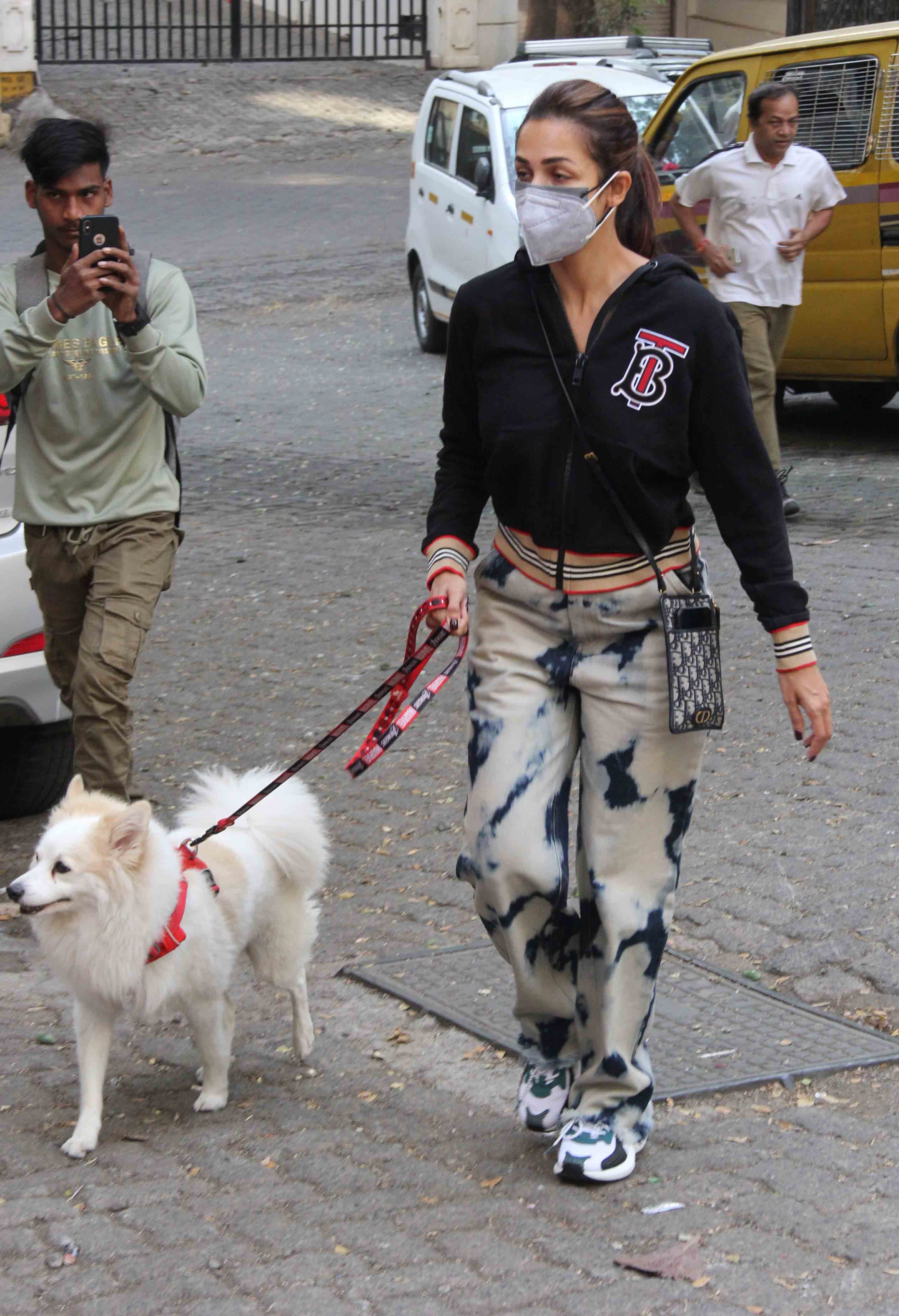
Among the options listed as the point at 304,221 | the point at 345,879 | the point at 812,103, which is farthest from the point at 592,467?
the point at 304,221

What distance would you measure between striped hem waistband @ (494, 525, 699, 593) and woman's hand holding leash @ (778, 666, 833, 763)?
12.3 inches

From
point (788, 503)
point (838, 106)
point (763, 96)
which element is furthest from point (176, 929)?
point (838, 106)

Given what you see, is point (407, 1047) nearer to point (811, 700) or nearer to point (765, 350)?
point (811, 700)

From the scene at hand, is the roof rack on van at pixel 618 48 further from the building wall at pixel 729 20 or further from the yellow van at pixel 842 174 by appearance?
the building wall at pixel 729 20

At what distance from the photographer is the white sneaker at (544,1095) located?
12.1 feet

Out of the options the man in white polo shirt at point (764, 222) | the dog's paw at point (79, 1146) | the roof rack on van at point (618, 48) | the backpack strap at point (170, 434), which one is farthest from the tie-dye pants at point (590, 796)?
the roof rack on van at point (618, 48)

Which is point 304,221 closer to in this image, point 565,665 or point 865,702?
point 865,702

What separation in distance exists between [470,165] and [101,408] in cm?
1050

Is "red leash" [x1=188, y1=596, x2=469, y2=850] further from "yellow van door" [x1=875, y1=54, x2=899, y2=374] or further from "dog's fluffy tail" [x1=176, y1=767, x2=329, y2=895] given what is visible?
"yellow van door" [x1=875, y1=54, x2=899, y2=374]

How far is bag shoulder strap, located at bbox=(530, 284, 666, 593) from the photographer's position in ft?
11.0

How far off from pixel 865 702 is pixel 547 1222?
12.4 feet

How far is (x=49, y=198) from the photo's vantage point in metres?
4.66

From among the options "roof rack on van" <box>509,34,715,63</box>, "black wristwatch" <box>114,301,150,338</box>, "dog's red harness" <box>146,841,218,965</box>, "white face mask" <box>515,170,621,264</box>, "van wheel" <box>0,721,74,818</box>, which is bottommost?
"van wheel" <box>0,721,74,818</box>

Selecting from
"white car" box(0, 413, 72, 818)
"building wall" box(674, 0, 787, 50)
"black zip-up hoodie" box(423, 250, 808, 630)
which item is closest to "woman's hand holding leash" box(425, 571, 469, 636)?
"black zip-up hoodie" box(423, 250, 808, 630)
